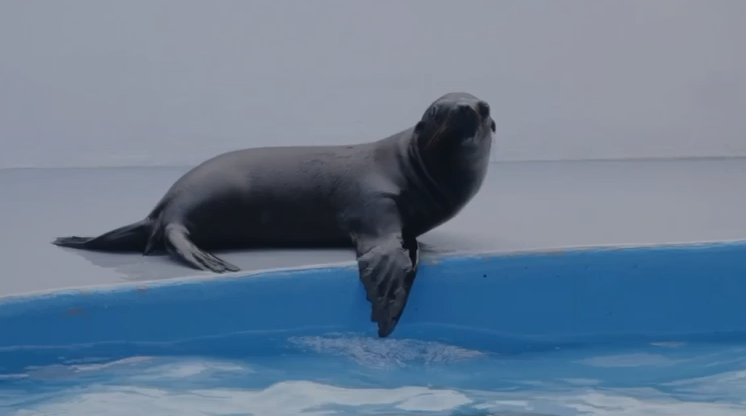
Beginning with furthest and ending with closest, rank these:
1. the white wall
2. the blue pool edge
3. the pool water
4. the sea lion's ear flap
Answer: the white wall
the sea lion's ear flap
the blue pool edge
the pool water

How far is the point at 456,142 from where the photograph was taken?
3125mm

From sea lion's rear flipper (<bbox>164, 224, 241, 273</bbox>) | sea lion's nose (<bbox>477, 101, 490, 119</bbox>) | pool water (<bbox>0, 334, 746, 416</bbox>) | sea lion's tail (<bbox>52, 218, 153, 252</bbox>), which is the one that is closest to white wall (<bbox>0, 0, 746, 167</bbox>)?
sea lion's tail (<bbox>52, 218, 153, 252</bbox>)

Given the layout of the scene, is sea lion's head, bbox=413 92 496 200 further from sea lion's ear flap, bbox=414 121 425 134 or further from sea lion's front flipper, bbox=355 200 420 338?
sea lion's front flipper, bbox=355 200 420 338

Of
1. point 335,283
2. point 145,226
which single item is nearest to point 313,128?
point 145,226

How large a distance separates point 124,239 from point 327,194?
77 centimetres

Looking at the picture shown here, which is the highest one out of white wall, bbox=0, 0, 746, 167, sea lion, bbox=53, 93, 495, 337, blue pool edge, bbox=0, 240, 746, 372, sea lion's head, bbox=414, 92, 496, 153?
white wall, bbox=0, 0, 746, 167

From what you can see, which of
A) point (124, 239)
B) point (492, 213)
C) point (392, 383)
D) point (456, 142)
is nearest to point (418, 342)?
point (392, 383)

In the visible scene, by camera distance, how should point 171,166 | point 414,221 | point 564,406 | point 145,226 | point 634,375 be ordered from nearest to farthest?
1. point 564,406
2. point 634,375
3. point 414,221
4. point 145,226
5. point 171,166

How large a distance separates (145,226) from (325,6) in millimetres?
3683

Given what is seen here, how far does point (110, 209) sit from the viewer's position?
14.8ft

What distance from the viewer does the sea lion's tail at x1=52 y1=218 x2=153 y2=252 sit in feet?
11.3

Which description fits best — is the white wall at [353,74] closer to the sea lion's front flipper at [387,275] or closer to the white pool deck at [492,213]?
the white pool deck at [492,213]

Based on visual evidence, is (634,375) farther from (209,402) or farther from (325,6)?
(325,6)

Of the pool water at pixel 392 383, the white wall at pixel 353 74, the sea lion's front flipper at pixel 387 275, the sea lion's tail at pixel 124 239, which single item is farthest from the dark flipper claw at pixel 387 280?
the white wall at pixel 353 74
